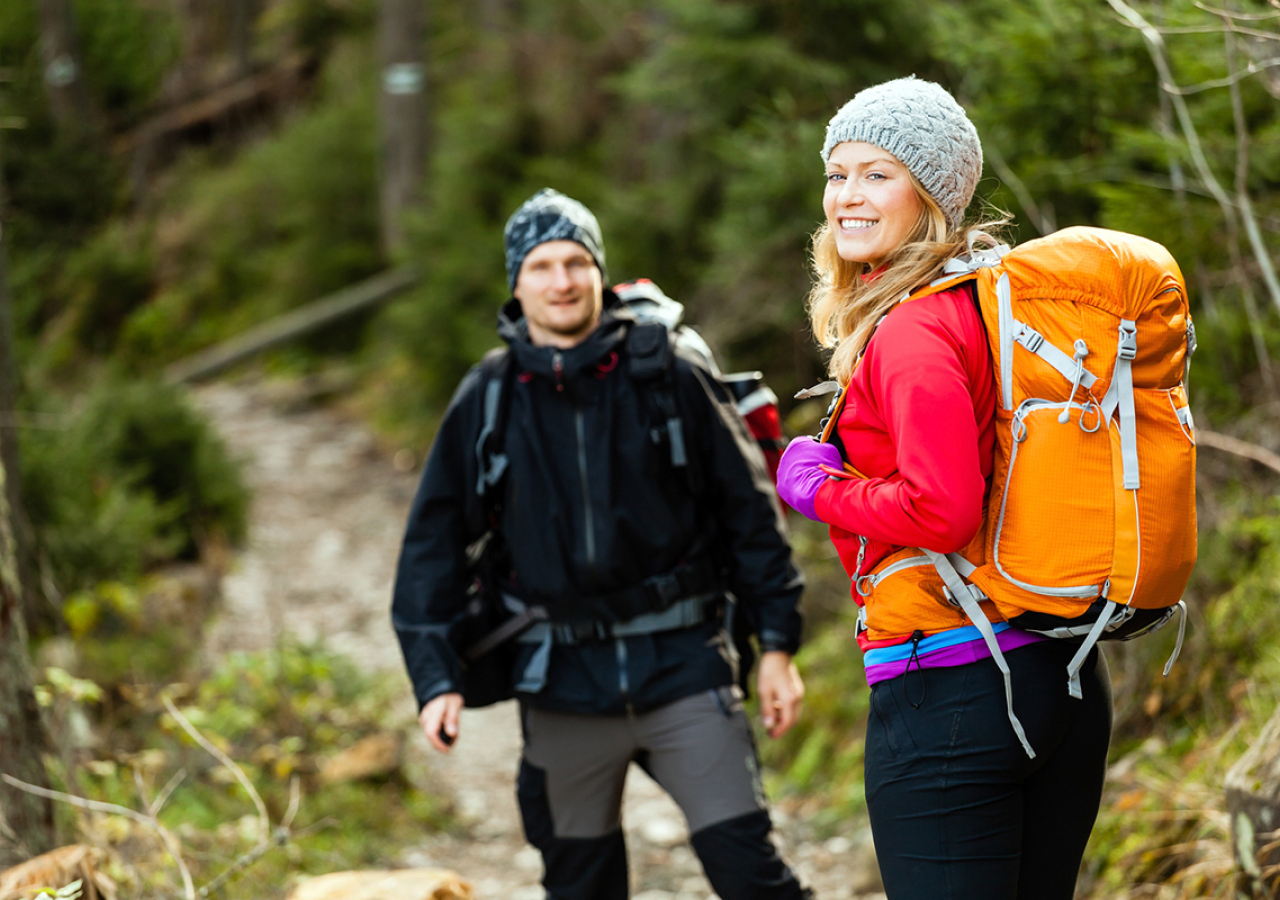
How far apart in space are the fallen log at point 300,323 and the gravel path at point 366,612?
34 cm

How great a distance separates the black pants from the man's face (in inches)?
60.1

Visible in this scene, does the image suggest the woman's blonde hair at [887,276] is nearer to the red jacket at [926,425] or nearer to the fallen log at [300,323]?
the red jacket at [926,425]

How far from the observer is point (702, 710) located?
118 inches

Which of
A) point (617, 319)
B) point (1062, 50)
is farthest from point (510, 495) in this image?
point (1062, 50)

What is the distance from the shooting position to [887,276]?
1988mm

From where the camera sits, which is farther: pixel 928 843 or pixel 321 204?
pixel 321 204

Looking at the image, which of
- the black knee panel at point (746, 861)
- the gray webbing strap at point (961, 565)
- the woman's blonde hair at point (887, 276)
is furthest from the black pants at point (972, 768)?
the black knee panel at point (746, 861)

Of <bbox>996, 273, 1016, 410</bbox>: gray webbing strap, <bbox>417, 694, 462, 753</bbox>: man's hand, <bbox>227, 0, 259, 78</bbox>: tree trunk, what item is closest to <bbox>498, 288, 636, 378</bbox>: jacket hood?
<bbox>417, 694, 462, 753</bbox>: man's hand

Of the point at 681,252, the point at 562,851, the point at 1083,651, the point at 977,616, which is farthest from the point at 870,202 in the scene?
the point at 681,252

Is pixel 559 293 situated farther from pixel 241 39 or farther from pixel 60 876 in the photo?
pixel 241 39

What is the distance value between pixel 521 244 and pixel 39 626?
4.49 m

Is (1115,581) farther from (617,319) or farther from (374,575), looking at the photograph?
(374,575)

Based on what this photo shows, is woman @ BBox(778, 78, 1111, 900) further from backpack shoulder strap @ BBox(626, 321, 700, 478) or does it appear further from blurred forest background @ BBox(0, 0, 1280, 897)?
blurred forest background @ BBox(0, 0, 1280, 897)

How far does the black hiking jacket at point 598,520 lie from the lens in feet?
9.93
